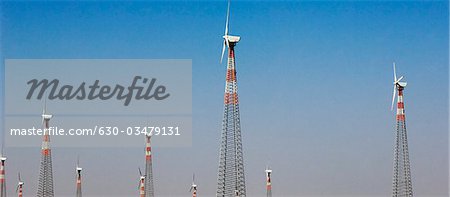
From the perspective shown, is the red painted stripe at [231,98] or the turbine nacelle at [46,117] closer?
the red painted stripe at [231,98]

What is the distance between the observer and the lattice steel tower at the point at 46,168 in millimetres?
79562

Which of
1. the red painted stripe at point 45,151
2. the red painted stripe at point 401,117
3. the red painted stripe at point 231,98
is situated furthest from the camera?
the red painted stripe at point 45,151

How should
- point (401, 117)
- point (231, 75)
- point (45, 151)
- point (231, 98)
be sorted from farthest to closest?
point (45, 151), point (401, 117), point (231, 75), point (231, 98)

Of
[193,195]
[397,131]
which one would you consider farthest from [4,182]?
[397,131]

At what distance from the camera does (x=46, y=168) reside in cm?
→ 8012

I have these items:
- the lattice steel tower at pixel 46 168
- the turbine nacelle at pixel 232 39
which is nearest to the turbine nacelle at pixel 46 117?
the lattice steel tower at pixel 46 168

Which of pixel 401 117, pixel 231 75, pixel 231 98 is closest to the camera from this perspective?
pixel 231 98

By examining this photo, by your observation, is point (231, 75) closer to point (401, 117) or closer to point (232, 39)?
point (232, 39)

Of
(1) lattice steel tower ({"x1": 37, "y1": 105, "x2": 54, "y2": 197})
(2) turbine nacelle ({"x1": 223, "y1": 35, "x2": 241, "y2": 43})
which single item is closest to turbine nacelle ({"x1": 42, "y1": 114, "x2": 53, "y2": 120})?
(1) lattice steel tower ({"x1": 37, "y1": 105, "x2": 54, "y2": 197})

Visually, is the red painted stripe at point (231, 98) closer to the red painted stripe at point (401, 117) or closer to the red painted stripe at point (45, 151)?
the red painted stripe at point (401, 117)

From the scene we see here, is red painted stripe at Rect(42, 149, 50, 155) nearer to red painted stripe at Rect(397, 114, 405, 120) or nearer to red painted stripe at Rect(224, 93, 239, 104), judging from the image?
red painted stripe at Rect(224, 93, 239, 104)

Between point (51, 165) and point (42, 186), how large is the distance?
2.19 meters

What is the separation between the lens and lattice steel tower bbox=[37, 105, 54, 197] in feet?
261

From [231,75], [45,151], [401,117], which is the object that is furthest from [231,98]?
[45,151]
